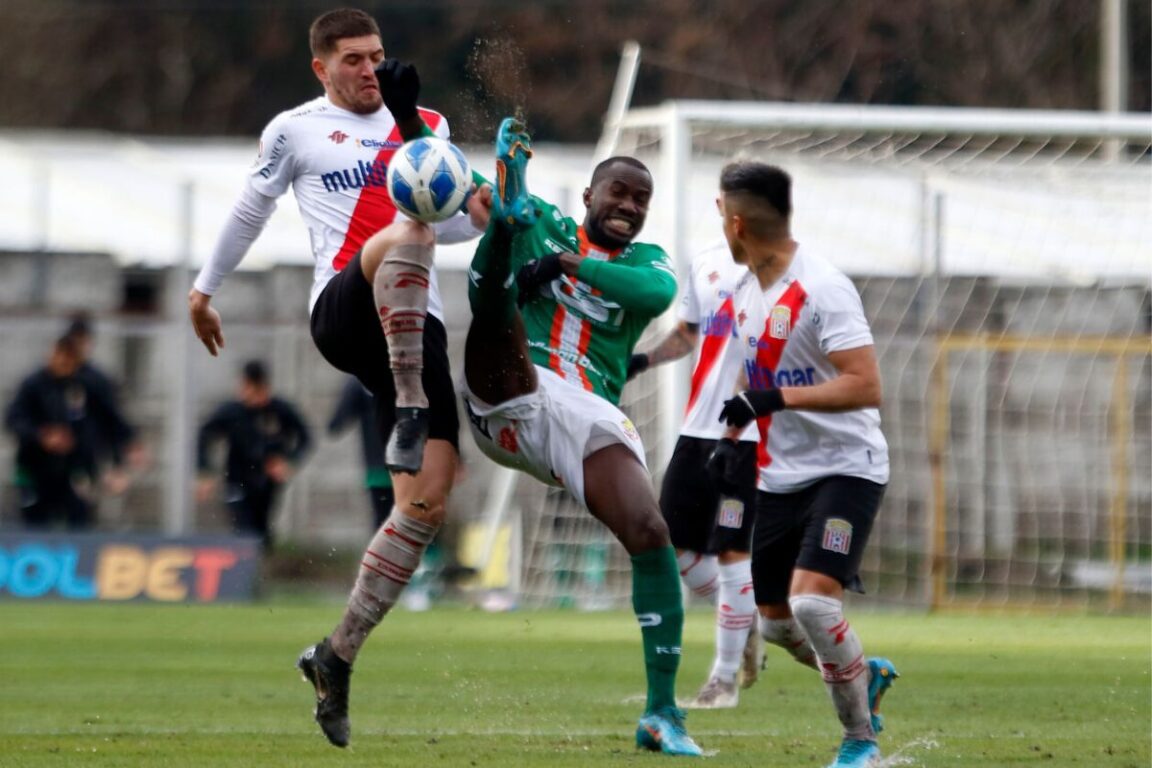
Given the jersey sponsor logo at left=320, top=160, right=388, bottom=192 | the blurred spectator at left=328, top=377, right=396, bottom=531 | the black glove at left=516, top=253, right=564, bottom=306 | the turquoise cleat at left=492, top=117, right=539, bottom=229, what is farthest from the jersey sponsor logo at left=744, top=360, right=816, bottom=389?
the blurred spectator at left=328, top=377, right=396, bottom=531

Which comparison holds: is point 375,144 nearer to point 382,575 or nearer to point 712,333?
point 382,575

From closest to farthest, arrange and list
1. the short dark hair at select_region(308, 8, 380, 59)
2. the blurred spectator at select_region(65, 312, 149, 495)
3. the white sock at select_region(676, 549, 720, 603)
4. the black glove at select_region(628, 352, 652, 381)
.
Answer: the short dark hair at select_region(308, 8, 380, 59)
the black glove at select_region(628, 352, 652, 381)
the white sock at select_region(676, 549, 720, 603)
the blurred spectator at select_region(65, 312, 149, 495)

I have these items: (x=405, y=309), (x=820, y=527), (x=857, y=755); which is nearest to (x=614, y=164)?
(x=405, y=309)

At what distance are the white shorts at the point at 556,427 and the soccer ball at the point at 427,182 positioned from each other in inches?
37.9

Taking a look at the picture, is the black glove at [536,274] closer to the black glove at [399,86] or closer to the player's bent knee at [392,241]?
the player's bent knee at [392,241]

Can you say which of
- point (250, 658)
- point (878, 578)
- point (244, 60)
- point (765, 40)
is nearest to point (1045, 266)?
point (878, 578)

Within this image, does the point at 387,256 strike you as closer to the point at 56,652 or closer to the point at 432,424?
the point at 432,424

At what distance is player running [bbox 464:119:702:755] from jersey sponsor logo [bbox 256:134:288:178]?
0.99 meters

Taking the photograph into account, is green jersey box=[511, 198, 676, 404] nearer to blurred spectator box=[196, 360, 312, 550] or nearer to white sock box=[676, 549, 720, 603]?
white sock box=[676, 549, 720, 603]

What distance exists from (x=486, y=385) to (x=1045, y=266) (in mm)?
11084

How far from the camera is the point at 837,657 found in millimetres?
7477

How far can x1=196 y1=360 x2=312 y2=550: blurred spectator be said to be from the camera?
17.4 meters

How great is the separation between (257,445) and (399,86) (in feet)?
34.3

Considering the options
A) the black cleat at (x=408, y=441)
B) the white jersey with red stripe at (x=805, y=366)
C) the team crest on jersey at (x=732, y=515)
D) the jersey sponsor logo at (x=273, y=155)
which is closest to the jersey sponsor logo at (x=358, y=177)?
the jersey sponsor logo at (x=273, y=155)
